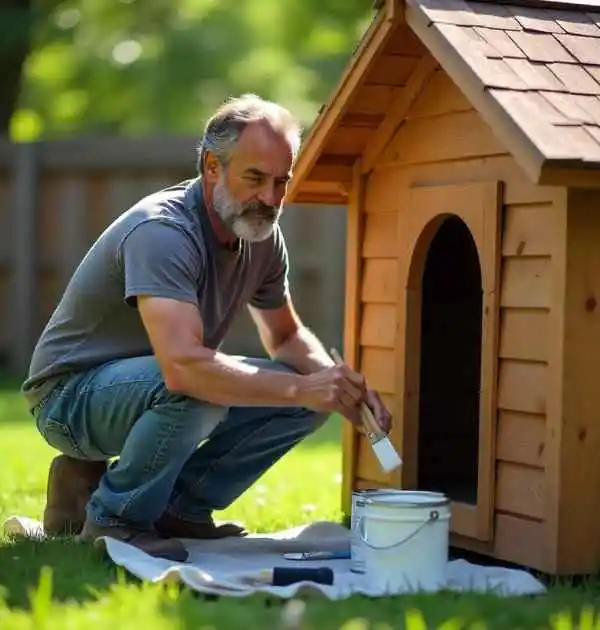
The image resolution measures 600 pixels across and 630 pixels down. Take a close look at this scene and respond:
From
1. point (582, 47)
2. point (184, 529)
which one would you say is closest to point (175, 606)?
point (184, 529)

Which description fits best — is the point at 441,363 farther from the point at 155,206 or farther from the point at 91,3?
the point at 91,3

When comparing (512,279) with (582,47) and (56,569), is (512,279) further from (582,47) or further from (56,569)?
(56,569)

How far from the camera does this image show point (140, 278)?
13.4 ft

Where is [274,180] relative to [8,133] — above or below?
below

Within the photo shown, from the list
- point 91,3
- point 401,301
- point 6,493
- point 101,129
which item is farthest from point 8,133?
point 401,301

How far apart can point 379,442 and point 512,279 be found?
640 mm

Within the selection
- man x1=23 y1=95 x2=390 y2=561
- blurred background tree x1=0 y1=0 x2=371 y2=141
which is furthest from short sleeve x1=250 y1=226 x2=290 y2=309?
blurred background tree x1=0 y1=0 x2=371 y2=141

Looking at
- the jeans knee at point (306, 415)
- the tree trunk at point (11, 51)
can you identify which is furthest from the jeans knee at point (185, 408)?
the tree trunk at point (11, 51)

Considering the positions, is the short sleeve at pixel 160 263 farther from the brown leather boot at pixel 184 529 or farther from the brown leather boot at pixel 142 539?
the brown leather boot at pixel 184 529

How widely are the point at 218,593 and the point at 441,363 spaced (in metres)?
2.15

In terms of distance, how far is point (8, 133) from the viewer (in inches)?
512

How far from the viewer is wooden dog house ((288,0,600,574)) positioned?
3.95 m

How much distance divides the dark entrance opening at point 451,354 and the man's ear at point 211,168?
4.43 ft

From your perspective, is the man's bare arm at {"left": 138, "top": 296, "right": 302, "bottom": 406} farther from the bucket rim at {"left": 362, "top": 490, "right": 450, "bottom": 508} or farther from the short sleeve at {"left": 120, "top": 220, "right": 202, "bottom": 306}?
the bucket rim at {"left": 362, "top": 490, "right": 450, "bottom": 508}
